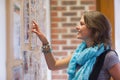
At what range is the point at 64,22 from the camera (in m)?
2.86

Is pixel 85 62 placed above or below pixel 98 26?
below

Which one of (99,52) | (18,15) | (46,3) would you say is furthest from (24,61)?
(46,3)

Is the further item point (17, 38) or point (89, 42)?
point (89, 42)

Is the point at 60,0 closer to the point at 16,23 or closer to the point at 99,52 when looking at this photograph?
the point at 99,52

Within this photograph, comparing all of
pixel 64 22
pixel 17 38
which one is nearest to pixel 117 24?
pixel 64 22

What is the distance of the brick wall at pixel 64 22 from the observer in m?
2.86

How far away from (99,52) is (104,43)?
2.3 inches

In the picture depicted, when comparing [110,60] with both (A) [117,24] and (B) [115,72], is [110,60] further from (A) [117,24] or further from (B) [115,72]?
(A) [117,24]

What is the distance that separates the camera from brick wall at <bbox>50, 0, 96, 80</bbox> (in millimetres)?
2855

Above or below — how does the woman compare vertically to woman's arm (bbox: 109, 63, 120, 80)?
above

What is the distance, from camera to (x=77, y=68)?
166 centimetres
